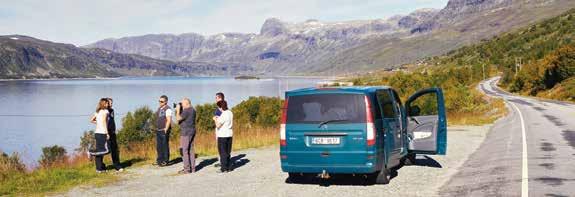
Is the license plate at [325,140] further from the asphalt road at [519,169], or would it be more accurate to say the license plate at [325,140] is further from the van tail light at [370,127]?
the asphalt road at [519,169]

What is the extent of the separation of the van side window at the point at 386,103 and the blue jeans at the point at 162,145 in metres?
6.26

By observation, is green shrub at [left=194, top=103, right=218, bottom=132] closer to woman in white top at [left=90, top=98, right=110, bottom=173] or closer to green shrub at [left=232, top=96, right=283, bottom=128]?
green shrub at [left=232, top=96, right=283, bottom=128]

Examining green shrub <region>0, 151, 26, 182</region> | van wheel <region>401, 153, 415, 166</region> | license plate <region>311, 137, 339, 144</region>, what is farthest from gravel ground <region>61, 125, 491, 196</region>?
green shrub <region>0, 151, 26, 182</region>

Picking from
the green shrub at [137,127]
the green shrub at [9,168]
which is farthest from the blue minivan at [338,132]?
the green shrub at [137,127]

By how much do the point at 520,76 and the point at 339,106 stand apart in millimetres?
84502

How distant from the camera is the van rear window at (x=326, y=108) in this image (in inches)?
417

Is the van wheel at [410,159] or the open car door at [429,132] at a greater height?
the open car door at [429,132]

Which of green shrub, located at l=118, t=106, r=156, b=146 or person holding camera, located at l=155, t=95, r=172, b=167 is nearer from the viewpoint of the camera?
person holding camera, located at l=155, t=95, r=172, b=167

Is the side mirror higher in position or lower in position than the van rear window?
lower

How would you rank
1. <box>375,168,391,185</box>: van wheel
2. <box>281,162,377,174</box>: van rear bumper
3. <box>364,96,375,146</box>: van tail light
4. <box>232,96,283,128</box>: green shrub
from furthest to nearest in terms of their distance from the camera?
<box>232,96,283,128</box>: green shrub < <box>375,168,391,185</box>: van wheel < <box>281,162,377,174</box>: van rear bumper < <box>364,96,375,146</box>: van tail light

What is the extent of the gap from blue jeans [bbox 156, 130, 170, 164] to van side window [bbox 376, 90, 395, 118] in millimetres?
6264

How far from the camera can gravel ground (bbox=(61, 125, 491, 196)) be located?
10.6 m

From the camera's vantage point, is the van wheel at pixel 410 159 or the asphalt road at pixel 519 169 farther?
the van wheel at pixel 410 159

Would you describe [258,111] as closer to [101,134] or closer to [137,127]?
[137,127]
